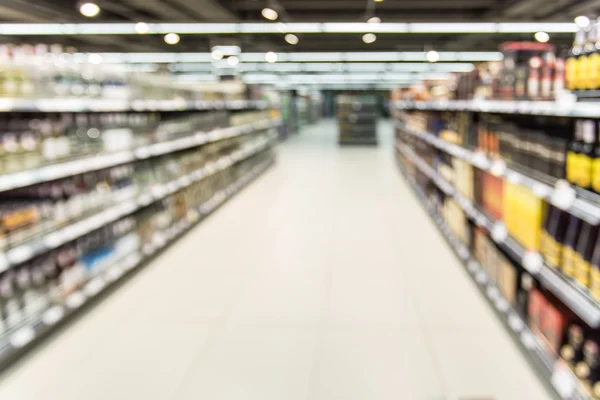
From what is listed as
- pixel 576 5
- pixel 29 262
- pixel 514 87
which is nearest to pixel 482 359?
pixel 514 87

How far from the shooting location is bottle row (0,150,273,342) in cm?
282

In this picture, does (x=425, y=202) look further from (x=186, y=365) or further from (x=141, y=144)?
(x=186, y=365)

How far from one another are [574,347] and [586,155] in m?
0.87

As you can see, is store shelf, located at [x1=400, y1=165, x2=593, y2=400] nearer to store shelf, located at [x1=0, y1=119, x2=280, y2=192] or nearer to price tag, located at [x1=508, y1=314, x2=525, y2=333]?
price tag, located at [x1=508, y1=314, x2=525, y2=333]

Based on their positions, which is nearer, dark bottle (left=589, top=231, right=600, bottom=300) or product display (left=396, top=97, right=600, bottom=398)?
dark bottle (left=589, top=231, right=600, bottom=300)

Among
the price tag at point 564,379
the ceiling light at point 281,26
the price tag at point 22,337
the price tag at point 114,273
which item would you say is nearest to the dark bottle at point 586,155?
the price tag at point 564,379

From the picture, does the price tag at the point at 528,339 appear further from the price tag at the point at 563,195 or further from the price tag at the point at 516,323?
the price tag at the point at 563,195

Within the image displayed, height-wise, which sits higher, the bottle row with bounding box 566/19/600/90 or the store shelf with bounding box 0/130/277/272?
the bottle row with bounding box 566/19/600/90

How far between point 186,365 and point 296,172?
781 cm

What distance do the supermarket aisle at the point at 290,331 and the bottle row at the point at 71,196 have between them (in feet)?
2.32

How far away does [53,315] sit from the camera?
2986 millimetres

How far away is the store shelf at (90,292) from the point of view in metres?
2.69

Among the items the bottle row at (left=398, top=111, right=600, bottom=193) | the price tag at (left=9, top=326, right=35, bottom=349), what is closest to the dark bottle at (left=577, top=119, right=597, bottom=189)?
the bottle row at (left=398, top=111, right=600, bottom=193)

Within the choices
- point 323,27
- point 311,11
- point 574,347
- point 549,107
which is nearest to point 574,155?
point 549,107
